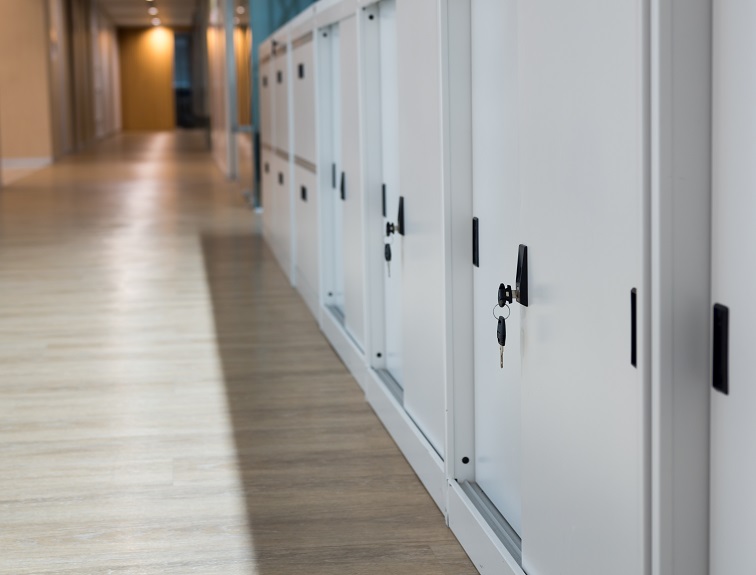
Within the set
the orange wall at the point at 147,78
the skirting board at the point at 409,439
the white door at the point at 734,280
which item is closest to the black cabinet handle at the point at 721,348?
the white door at the point at 734,280

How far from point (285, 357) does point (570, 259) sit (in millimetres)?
3858

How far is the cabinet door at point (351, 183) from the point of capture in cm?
509

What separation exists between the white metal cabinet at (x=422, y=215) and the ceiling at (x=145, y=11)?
32985 mm

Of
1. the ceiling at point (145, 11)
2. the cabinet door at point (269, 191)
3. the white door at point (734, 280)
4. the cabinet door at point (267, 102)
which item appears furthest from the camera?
the ceiling at point (145, 11)

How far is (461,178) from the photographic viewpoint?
10.7 ft

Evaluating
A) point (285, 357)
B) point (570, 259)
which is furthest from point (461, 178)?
point (285, 357)

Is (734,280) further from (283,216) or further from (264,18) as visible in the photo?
(264,18)

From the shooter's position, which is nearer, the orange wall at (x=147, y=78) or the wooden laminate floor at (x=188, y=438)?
the wooden laminate floor at (x=188, y=438)

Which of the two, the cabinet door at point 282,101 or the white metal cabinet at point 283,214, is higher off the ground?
the cabinet door at point 282,101

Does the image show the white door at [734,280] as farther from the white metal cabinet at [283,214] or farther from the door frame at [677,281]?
the white metal cabinet at [283,214]

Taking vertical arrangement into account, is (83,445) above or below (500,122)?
below

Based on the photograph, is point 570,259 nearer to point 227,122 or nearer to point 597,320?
point 597,320

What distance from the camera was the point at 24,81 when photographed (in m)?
23.5

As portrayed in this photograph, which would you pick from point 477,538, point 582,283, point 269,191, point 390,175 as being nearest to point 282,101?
point 269,191
